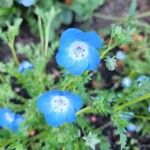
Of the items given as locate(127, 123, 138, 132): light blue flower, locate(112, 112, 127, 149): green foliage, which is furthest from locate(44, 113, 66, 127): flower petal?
locate(127, 123, 138, 132): light blue flower

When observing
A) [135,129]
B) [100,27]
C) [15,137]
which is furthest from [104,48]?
[100,27]

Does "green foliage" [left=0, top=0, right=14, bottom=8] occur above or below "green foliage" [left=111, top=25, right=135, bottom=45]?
above

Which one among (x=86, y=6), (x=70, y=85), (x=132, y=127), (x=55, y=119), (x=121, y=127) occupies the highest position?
(x=86, y=6)

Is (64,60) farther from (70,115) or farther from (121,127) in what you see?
(121,127)

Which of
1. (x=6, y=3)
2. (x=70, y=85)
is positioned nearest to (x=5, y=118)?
(x=70, y=85)

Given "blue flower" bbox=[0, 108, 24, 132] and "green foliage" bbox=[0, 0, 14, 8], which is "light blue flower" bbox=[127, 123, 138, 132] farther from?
"green foliage" bbox=[0, 0, 14, 8]

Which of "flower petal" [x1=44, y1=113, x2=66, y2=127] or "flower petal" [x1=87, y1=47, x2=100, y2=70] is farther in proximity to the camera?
"flower petal" [x1=44, y1=113, x2=66, y2=127]

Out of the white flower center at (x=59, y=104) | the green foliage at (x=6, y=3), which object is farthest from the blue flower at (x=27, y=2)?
the white flower center at (x=59, y=104)

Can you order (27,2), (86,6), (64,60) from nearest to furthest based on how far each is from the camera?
(64,60), (27,2), (86,6)

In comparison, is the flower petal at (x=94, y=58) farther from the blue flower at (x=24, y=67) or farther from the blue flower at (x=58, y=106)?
Answer: the blue flower at (x=24, y=67)
